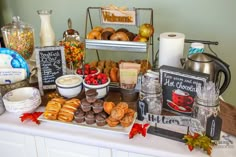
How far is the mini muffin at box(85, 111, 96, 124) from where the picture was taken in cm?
98

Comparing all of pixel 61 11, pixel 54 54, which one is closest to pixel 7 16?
pixel 61 11

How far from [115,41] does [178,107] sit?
0.38 meters

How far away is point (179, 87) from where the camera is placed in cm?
99

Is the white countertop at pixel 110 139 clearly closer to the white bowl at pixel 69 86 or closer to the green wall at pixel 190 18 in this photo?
the white bowl at pixel 69 86

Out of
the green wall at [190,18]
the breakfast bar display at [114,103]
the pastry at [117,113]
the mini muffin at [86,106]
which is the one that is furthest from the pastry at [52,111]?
the green wall at [190,18]

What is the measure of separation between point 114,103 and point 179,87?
10.5 inches

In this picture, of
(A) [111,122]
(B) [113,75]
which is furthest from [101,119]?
(B) [113,75]

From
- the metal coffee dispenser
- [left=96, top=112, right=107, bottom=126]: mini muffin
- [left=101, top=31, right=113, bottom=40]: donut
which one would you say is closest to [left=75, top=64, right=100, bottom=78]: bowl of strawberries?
[left=101, top=31, right=113, bottom=40]: donut

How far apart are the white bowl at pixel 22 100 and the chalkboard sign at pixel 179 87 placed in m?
0.50

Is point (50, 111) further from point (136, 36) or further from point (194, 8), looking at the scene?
point (194, 8)

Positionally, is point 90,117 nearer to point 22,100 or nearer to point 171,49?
point 22,100

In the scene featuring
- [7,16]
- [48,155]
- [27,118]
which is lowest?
[48,155]

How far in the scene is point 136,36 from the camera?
122 centimetres

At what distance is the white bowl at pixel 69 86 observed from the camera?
1.11 meters
